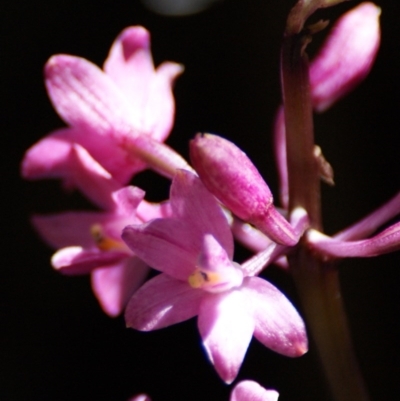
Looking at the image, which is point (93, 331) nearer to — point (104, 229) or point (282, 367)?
point (282, 367)

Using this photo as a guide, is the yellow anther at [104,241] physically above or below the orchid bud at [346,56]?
below

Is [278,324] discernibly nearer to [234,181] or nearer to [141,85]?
[234,181]

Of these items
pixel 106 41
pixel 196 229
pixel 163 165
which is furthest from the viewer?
pixel 106 41

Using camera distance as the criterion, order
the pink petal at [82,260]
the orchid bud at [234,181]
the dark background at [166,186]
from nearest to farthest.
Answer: the orchid bud at [234,181] → the pink petal at [82,260] → the dark background at [166,186]

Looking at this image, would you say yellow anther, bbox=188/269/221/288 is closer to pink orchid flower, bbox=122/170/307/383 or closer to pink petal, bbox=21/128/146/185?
pink orchid flower, bbox=122/170/307/383

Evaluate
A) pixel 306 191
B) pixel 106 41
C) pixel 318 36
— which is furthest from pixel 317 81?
pixel 106 41

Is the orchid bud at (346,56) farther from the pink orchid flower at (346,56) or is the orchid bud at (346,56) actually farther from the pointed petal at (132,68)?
the pointed petal at (132,68)

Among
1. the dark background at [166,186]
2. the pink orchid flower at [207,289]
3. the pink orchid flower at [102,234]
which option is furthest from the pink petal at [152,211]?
the dark background at [166,186]
